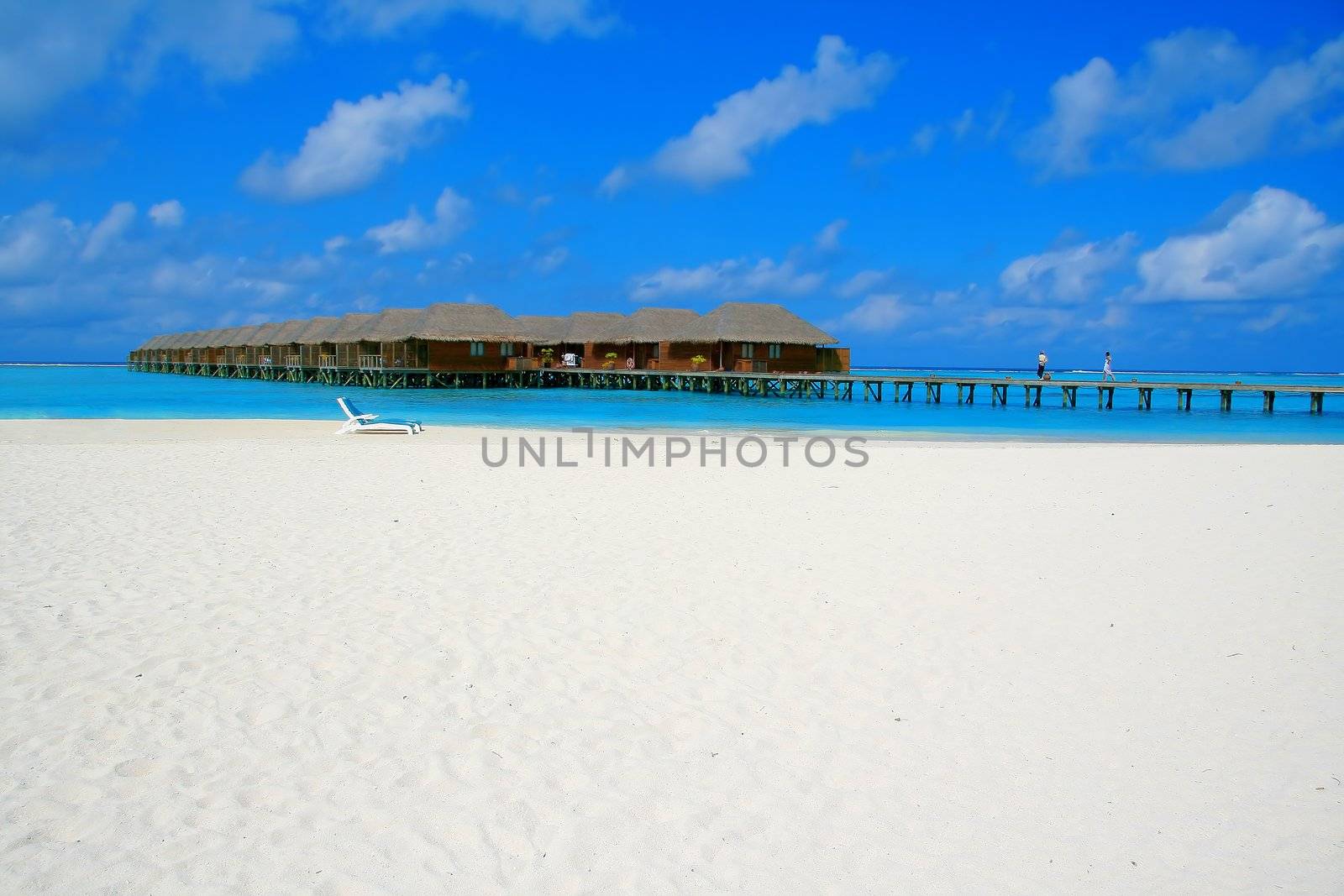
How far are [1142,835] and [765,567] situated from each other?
127 inches

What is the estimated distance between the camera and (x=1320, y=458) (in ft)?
43.2

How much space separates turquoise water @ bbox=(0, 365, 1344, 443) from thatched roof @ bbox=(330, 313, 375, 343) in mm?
3877

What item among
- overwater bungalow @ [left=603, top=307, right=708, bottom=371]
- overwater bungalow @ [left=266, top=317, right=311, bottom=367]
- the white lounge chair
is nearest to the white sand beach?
the white lounge chair

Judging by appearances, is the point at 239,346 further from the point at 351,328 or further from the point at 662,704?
the point at 662,704

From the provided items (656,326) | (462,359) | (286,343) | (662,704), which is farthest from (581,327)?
(662,704)

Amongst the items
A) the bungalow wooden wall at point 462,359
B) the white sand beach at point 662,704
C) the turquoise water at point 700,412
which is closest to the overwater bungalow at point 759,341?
the turquoise water at point 700,412

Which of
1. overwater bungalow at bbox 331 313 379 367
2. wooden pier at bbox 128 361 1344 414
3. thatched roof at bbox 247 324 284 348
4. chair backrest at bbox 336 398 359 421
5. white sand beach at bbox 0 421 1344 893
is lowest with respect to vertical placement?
white sand beach at bbox 0 421 1344 893

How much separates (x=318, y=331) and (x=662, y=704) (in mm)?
52904

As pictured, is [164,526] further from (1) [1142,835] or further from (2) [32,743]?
(1) [1142,835]

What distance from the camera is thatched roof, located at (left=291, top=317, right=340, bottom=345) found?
49906mm

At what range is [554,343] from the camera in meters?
48.1

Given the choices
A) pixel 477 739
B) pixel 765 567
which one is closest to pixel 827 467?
pixel 765 567

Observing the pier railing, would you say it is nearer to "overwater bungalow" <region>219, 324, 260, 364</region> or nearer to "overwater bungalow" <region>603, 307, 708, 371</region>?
"overwater bungalow" <region>603, 307, 708, 371</region>

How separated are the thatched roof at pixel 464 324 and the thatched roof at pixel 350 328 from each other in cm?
491
